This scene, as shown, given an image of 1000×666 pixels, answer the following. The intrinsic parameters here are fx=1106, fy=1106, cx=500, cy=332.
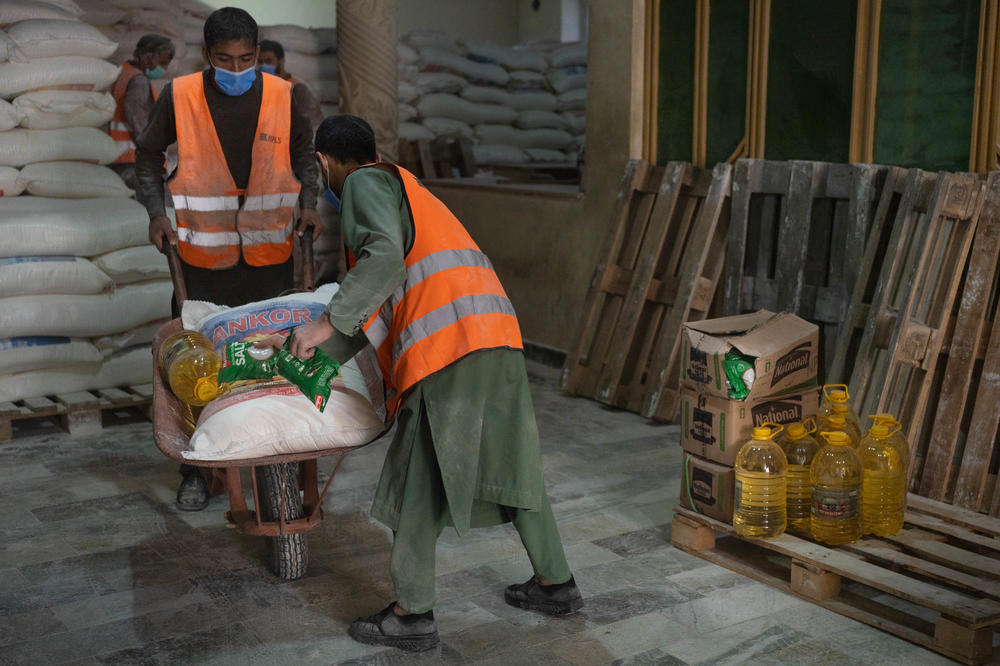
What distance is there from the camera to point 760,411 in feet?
13.2

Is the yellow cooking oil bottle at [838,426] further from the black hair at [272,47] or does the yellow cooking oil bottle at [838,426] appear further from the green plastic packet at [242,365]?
the black hair at [272,47]

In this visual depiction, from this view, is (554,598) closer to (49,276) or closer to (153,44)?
(49,276)

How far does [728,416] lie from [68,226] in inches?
147

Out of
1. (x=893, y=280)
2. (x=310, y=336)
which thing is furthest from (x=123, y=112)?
(x=893, y=280)

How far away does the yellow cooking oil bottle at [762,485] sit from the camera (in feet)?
12.7

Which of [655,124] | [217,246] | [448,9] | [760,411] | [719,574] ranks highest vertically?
→ [448,9]

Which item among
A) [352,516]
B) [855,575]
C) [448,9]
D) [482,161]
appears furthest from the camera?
[448,9]

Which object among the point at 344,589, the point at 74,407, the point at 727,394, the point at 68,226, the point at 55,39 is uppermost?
the point at 55,39

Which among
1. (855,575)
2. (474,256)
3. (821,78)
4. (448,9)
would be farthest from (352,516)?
(448,9)

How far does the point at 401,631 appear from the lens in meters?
3.39

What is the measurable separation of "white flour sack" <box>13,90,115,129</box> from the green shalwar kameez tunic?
3.63m

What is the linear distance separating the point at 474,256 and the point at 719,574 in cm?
155

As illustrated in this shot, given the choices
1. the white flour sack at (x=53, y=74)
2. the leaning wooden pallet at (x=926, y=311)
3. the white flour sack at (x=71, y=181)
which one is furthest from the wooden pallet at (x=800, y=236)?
the white flour sack at (x=53, y=74)

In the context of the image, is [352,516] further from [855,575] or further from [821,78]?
[821,78]
